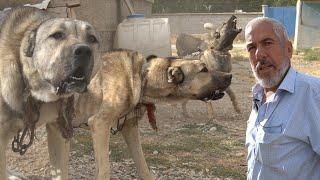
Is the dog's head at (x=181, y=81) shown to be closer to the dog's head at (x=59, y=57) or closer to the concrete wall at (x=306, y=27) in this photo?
the dog's head at (x=59, y=57)

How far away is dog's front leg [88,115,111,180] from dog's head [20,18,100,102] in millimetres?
1329

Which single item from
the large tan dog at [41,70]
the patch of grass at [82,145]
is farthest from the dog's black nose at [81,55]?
the patch of grass at [82,145]

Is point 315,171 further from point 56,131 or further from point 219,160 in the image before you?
point 219,160

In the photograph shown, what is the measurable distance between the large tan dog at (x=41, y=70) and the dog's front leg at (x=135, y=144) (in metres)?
1.16

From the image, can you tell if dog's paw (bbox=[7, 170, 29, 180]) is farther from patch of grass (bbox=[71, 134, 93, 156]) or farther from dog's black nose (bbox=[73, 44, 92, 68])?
dog's black nose (bbox=[73, 44, 92, 68])

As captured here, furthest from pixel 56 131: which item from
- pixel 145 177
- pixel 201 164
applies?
pixel 201 164

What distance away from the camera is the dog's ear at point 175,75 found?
220 inches

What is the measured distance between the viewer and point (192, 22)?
3059 cm

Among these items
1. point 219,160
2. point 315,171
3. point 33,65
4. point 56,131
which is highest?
point 33,65

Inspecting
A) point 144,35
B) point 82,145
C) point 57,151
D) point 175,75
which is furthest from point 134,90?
point 144,35

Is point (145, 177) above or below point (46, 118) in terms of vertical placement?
below

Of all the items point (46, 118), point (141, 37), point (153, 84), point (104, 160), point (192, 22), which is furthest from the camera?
point (192, 22)

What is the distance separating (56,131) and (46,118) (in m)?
0.29

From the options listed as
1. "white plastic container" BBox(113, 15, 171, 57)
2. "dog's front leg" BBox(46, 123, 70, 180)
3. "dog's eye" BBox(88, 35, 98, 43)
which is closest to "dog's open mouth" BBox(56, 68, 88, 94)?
"dog's eye" BBox(88, 35, 98, 43)
